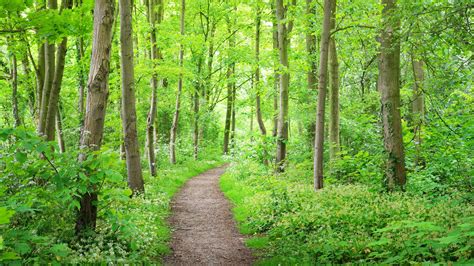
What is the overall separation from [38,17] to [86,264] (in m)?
4.46

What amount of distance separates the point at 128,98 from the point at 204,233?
489 cm

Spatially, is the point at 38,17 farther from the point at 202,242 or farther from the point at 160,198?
the point at 160,198

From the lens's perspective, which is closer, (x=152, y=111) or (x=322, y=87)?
(x=322, y=87)

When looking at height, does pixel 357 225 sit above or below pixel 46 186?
below

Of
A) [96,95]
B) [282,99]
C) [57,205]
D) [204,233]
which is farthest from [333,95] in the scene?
[57,205]

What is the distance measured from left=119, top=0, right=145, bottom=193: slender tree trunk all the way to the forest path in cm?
175

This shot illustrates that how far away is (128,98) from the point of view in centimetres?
1148

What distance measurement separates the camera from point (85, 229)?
650 cm

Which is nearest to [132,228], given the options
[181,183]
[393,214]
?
[393,214]

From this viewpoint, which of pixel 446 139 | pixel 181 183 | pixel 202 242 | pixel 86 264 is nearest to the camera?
pixel 86 264

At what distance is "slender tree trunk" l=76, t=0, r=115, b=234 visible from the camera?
6.54 metres

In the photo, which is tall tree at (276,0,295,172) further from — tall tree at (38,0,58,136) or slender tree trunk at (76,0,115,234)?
slender tree trunk at (76,0,115,234)

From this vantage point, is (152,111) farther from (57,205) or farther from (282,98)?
(57,205)

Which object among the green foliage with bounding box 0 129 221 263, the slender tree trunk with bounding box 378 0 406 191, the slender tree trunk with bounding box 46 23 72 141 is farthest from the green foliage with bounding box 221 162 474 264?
the slender tree trunk with bounding box 46 23 72 141
